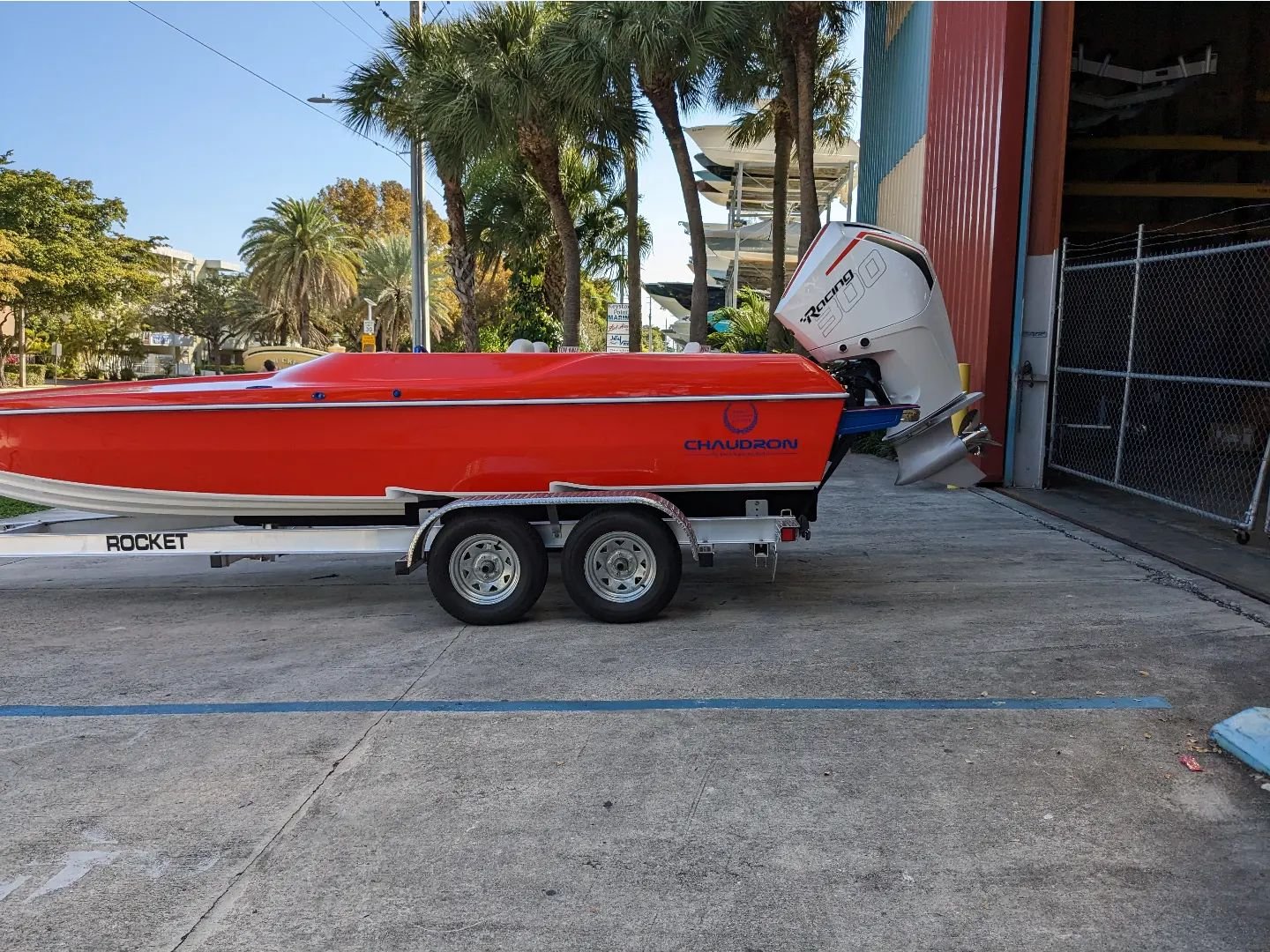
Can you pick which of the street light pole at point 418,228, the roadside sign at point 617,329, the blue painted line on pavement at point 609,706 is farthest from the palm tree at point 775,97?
the blue painted line on pavement at point 609,706

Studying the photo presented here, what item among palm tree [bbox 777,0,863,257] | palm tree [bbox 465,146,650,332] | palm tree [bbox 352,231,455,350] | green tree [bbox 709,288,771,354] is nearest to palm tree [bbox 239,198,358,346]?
palm tree [bbox 352,231,455,350]

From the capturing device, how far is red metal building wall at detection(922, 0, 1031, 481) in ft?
36.9

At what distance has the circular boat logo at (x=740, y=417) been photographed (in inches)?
238

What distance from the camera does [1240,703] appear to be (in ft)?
15.4

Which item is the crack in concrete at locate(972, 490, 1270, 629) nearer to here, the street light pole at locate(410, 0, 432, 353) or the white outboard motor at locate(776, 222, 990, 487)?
the white outboard motor at locate(776, 222, 990, 487)

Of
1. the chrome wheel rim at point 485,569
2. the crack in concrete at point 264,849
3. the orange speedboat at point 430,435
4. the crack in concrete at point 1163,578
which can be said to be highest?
the orange speedboat at point 430,435

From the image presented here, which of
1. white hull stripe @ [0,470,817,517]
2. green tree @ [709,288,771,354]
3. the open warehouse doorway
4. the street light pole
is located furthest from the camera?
the street light pole

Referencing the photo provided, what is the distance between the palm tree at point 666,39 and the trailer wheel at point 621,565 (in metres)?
13.5

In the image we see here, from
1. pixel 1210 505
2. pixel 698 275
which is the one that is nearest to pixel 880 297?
pixel 1210 505

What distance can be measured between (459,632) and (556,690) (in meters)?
1.28

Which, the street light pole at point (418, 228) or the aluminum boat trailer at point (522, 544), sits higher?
the street light pole at point (418, 228)

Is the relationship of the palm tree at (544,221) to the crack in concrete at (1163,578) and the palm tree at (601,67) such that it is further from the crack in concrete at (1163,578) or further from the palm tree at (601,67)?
the crack in concrete at (1163,578)

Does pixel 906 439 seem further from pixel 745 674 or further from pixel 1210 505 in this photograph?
pixel 1210 505

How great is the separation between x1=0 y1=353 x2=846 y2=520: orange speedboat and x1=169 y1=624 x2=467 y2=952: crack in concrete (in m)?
1.62
